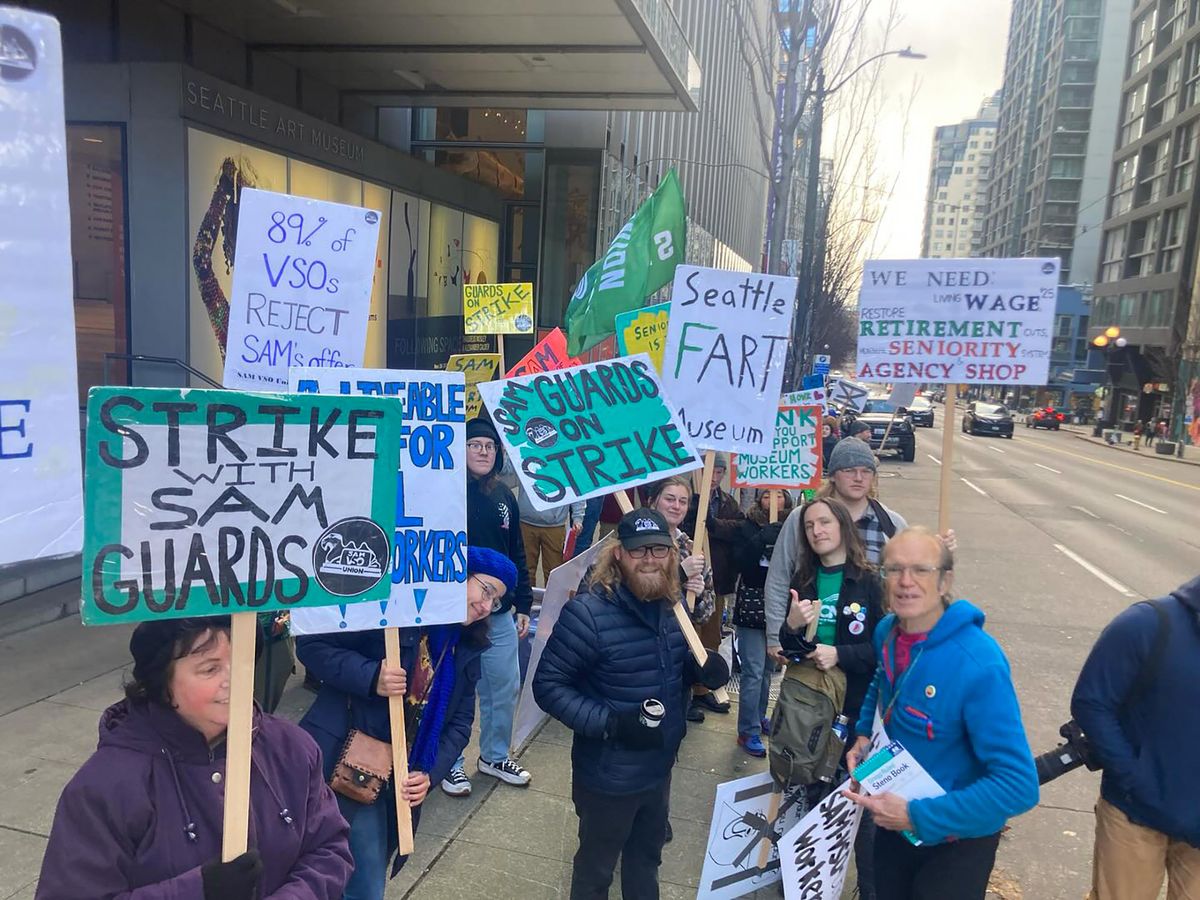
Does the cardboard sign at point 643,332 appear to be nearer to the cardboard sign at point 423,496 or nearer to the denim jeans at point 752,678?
the denim jeans at point 752,678

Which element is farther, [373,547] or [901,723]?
[901,723]

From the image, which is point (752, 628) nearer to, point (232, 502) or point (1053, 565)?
point (232, 502)

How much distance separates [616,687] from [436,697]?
2.13 ft

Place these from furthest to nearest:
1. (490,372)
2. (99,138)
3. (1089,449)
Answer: (1089,449), (99,138), (490,372)

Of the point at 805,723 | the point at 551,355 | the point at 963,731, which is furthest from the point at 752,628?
the point at 963,731

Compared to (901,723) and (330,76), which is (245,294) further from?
(330,76)

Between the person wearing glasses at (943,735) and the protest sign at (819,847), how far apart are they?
7.6 inches

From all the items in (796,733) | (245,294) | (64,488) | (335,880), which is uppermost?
(245,294)

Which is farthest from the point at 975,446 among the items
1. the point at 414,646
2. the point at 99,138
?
the point at 414,646

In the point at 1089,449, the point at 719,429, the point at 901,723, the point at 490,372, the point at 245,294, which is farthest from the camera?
the point at 1089,449

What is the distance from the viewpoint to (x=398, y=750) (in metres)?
2.71

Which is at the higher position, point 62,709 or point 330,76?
point 330,76

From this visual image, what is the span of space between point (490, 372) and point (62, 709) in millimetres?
4230

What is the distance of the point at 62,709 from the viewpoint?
5090mm
